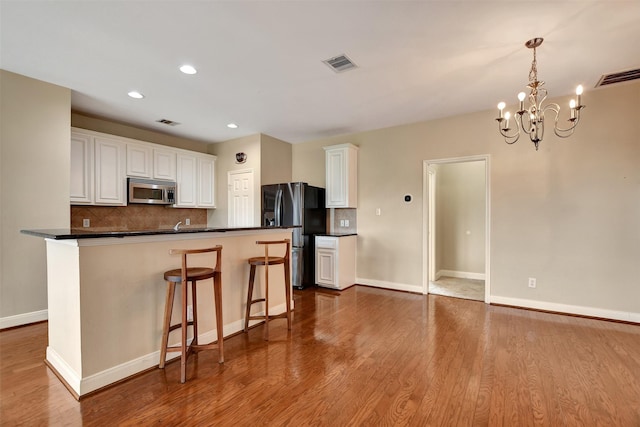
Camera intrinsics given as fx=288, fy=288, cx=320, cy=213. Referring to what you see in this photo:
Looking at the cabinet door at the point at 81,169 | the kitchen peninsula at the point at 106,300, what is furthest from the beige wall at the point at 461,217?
the cabinet door at the point at 81,169

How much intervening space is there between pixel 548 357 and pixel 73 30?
4.74 m

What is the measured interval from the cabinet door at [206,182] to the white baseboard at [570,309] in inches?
200

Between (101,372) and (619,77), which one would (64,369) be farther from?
(619,77)

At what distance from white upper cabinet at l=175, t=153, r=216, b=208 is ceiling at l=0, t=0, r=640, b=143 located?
57.0 inches

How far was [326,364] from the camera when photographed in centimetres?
231

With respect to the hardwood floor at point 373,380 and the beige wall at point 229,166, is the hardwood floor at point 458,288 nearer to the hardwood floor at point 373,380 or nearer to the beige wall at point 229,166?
the hardwood floor at point 373,380

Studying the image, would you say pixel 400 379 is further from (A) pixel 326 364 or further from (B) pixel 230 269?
(B) pixel 230 269

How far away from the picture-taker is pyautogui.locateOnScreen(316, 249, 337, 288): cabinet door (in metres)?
4.70

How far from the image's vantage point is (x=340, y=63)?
9.21ft

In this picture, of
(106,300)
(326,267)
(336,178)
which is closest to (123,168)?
(106,300)

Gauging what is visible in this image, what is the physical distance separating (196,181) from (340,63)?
380 cm

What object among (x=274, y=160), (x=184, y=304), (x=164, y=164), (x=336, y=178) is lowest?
(x=184, y=304)

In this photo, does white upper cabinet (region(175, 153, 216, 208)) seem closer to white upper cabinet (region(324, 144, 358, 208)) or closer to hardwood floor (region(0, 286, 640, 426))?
white upper cabinet (region(324, 144, 358, 208))

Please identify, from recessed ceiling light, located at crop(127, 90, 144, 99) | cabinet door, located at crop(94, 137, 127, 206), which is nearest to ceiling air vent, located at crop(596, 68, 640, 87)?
recessed ceiling light, located at crop(127, 90, 144, 99)
